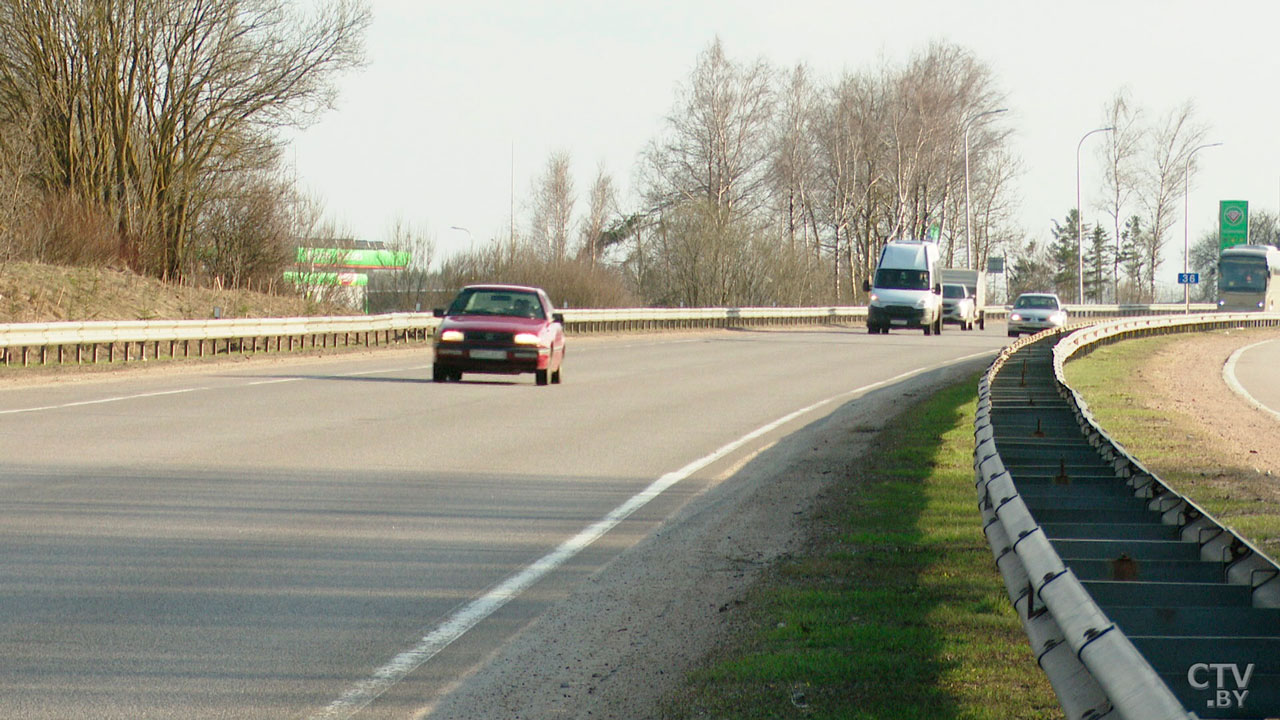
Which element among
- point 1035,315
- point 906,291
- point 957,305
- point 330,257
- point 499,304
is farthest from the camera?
point 957,305

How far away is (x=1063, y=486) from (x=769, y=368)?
68.8 feet

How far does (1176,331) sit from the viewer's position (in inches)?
2275

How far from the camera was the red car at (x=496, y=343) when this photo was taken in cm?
2259

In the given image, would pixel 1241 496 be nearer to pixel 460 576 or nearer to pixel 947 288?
pixel 460 576

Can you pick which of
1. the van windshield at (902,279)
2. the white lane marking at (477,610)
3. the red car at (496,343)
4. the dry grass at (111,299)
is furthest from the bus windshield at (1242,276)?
the white lane marking at (477,610)

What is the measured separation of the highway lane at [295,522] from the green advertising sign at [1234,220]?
81.7 meters

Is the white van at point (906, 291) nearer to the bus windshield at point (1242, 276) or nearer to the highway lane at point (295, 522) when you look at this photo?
the highway lane at point (295, 522)

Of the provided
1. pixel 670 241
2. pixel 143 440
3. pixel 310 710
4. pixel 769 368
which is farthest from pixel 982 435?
pixel 670 241

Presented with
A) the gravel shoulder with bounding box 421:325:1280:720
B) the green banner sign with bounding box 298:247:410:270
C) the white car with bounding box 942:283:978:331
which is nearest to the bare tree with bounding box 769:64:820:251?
the white car with bounding box 942:283:978:331

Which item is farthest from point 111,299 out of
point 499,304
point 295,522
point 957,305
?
point 957,305

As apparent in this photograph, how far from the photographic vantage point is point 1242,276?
78.8 metres

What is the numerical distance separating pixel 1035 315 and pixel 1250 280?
33419 mm

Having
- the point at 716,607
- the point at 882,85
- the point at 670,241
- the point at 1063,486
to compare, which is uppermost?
the point at 882,85

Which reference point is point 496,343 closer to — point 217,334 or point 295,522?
point 217,334
